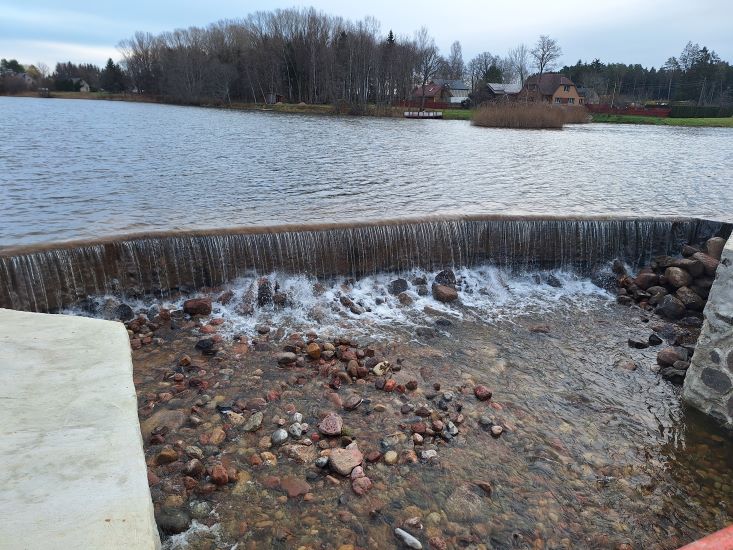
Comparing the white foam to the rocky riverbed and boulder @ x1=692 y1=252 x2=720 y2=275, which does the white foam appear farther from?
boulder @ x1=692 y1=252 x2=720 y2=275

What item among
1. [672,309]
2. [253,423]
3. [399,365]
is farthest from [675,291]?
[253,423]

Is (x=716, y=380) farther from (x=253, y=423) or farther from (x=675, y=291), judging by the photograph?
(x=253, y=423)

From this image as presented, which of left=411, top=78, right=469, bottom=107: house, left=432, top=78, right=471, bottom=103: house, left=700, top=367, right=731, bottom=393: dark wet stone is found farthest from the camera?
left=432, top=78, right=471, bottom=103: house

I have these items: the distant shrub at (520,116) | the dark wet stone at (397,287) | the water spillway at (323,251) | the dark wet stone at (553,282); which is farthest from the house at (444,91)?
the dark wet stone at (397,287)

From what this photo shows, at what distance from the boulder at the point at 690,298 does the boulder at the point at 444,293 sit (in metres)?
4.02

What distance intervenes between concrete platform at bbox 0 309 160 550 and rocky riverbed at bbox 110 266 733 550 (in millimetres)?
1228

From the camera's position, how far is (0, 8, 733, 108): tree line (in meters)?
65.4

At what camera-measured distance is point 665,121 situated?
55.0m

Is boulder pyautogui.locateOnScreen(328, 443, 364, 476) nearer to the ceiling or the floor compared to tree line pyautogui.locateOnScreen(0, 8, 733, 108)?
nearer to the floor

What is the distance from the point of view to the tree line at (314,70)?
6544 centimetres

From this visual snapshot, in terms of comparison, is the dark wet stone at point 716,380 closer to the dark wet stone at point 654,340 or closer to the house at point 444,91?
the dark wet stone at point 654,340

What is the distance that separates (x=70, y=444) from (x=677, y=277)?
32.9 ft

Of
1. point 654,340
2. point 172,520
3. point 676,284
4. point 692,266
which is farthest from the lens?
point 692,266

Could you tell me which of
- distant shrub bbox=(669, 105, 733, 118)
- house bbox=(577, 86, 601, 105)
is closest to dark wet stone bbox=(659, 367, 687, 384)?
distant shrub bbox=(669, 105, 733, 118)
